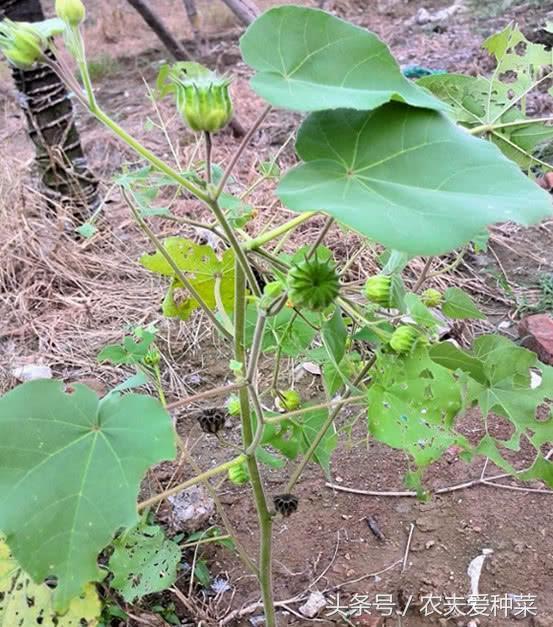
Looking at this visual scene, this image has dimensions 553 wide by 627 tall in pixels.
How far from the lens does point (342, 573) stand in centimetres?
127

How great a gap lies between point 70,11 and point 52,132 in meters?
1.73

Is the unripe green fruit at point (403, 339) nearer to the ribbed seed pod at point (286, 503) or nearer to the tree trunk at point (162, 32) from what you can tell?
the ribbed seed pod at point (286, 503)

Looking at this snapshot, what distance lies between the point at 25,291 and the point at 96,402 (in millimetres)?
1498

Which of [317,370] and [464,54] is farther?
[464,54]

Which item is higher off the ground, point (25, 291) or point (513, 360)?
point (513, 360)

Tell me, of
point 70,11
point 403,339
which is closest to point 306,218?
point 403,339

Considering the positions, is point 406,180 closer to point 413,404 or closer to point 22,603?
point 413,404

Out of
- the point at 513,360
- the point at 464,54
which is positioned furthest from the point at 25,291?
the point at 464,54

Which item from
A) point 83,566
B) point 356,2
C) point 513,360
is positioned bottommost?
point 356,2

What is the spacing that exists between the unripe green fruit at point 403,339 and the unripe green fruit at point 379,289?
4cm

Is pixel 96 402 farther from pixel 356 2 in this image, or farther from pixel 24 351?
pixel 356 2

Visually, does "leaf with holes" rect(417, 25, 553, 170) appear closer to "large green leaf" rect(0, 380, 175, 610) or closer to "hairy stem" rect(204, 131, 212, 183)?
"hairy stem" rect(204, 131, 212, 183)

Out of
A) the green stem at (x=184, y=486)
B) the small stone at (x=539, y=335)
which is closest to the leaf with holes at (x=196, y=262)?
the green stem at (x=184, y=486)

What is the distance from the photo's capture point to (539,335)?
5.66 feet
